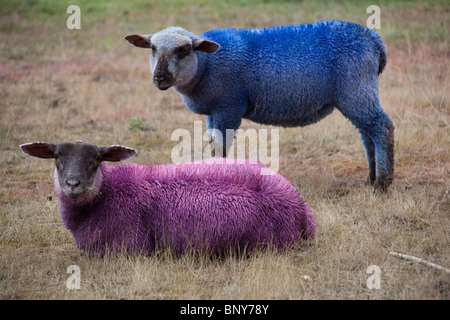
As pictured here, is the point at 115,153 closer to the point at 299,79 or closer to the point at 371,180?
the point at 299,79

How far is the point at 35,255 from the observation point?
5.30 meters

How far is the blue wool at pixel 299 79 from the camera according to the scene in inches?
269

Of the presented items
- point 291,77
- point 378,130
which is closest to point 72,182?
point 291,77

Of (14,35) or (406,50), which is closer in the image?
(406,50)

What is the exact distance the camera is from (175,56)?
660 cm

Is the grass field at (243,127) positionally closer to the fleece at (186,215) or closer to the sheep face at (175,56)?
the fleece at (186,215)

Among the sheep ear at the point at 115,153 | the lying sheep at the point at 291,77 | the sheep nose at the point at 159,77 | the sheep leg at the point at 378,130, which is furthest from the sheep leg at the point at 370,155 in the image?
the sheep ear at the point at 115,153

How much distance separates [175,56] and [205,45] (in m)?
0.39

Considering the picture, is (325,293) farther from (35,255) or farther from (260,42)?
(260,42)

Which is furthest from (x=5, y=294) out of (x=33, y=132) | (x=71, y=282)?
(x=33, y=132)

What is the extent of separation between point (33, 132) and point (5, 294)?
Result: 19.8ft

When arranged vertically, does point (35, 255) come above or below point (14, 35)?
below
